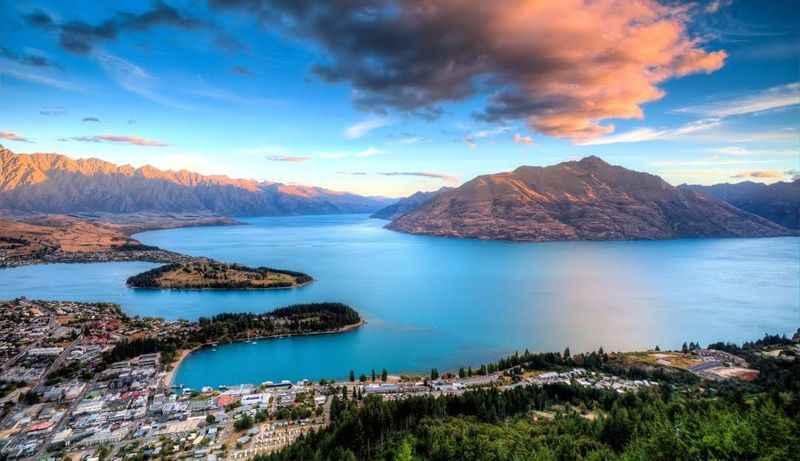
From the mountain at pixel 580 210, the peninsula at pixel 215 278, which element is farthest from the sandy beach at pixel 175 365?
the mountain at pixel 580 210

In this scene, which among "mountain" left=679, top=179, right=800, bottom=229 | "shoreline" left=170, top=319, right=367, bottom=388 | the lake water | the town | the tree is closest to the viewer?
the town

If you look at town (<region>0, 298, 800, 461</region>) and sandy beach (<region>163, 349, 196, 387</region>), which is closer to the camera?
town (<region>0, 298, 800, 461</region>)

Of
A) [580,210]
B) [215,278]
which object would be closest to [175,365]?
[215,278]

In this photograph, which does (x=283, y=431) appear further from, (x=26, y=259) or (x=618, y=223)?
(x=618, y=223)

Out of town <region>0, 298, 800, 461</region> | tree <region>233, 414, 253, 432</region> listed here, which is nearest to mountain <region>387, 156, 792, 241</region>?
town <region>0, 298, 800, 461</region>

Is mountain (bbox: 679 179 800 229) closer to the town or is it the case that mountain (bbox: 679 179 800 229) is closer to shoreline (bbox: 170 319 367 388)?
the town

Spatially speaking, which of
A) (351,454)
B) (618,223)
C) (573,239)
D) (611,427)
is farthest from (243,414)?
(618,223)
